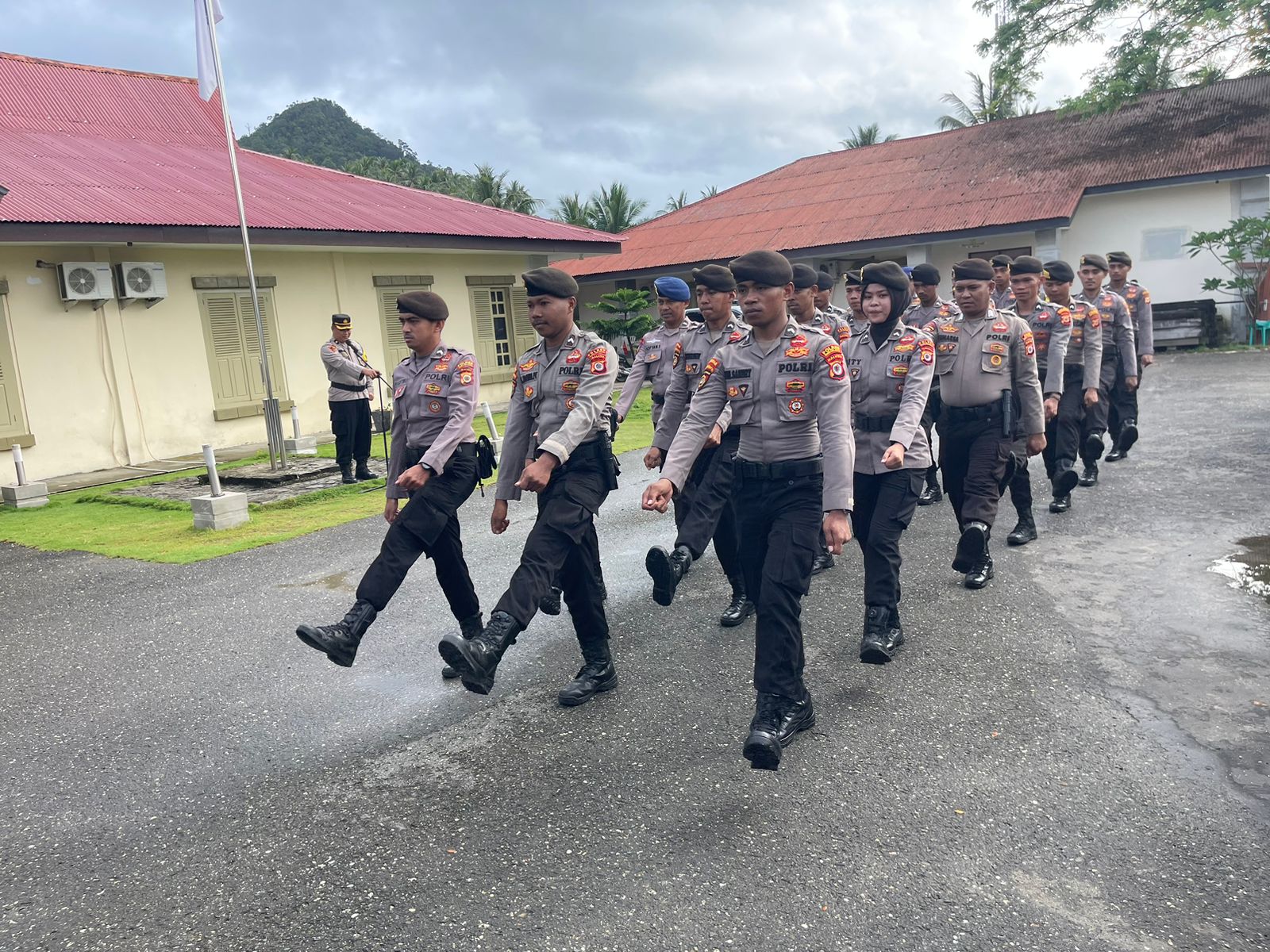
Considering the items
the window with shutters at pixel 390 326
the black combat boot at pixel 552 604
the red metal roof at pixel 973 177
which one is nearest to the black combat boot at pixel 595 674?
the black combat boot at pixel 552 604

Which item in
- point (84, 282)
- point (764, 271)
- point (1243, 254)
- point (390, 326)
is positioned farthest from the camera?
point (1243, 254)

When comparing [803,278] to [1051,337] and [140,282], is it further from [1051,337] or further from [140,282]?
[140,282]

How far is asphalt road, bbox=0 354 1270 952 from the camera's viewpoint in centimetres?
283

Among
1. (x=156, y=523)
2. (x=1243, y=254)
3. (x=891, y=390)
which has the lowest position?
(x=156, y=523)

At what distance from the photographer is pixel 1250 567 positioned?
19.7ft

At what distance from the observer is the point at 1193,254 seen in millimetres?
21391

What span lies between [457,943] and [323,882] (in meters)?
0.59

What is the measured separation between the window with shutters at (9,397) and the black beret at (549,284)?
10214 millimetres

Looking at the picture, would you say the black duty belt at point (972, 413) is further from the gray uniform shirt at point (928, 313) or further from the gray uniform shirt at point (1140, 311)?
the gray uniform shirt at point (1140, 311)

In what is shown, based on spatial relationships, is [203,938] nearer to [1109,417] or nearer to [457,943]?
[457,943]

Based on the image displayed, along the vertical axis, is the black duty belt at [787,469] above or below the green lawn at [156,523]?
→ above

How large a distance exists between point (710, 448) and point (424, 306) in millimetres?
1813

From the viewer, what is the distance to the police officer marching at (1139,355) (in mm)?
9406

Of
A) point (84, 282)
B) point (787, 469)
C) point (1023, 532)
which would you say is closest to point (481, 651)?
point (787, 469)
